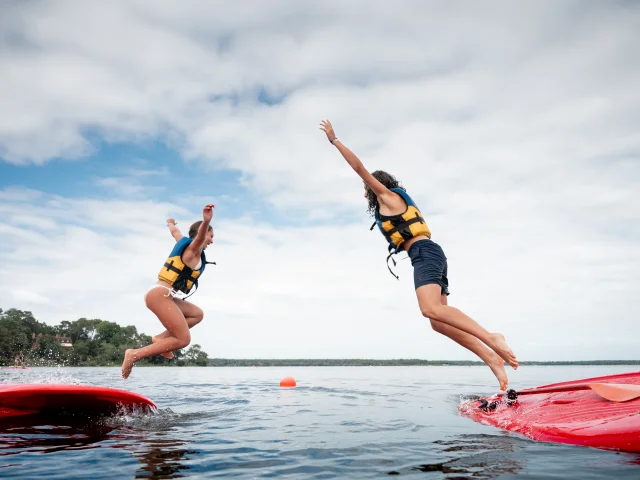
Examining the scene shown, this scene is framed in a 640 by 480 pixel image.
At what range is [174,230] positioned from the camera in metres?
8.05

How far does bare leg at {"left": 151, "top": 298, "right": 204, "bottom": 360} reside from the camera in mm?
7195

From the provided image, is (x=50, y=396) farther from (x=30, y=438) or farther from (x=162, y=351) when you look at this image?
(x=162, y=351)

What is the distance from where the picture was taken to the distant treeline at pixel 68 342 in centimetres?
5694

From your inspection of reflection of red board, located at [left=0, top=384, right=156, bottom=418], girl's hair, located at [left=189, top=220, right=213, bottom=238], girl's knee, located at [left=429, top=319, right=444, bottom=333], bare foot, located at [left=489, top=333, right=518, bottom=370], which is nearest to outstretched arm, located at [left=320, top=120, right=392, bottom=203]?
girl's knee, located at [left=429, top=319, right=444, bottom=333]

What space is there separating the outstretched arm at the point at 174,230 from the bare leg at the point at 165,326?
137 centimetres

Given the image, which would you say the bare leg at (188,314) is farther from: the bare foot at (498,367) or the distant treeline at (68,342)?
the distant treeline at (68,342)

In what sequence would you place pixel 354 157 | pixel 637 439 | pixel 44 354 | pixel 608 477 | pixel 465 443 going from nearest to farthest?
pixel 608 477 < pixel 637 439 < pixel 465 443 < pixel 354 157 < pixel 44 354

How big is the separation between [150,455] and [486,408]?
13.9ft

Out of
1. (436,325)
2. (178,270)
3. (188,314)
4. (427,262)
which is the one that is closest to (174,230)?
(178,270)

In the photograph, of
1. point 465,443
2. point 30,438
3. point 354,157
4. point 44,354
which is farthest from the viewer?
point 44,354

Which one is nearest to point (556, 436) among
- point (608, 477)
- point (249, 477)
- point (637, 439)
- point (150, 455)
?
point (637, 439)

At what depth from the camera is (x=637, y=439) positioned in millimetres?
3467

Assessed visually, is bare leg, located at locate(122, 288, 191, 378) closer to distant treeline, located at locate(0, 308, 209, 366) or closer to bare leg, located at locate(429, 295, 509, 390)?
bare leg, located at locate(429, 295, 509, 390)

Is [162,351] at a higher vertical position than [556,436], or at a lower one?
higher
